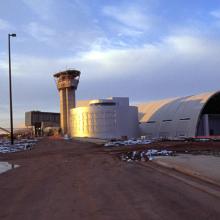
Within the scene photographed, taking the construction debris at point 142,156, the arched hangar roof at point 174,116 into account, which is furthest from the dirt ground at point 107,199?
the arched hangar roof at point 174,116

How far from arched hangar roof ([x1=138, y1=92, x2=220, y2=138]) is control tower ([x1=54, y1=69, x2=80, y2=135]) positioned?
2319 centimetres

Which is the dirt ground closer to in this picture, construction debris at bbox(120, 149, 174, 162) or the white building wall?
construction debris at bbox(120, 149, 174, 162)

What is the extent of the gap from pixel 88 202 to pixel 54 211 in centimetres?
130

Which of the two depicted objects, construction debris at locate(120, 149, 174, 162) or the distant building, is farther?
the distant building

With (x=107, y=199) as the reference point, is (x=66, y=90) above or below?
above

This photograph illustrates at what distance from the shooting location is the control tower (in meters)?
130

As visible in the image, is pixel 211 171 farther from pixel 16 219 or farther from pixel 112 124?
pixel 112 124

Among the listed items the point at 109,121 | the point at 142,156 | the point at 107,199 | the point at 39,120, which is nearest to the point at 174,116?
the point at 109,121

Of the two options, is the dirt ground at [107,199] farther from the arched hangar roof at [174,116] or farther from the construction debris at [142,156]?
the arched hangar roof at [174,116]

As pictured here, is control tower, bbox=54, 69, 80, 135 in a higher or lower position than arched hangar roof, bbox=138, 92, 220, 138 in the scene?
higher

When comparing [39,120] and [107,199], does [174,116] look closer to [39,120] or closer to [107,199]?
[39,120]

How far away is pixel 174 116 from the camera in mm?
97938

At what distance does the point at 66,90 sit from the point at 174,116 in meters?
43.1

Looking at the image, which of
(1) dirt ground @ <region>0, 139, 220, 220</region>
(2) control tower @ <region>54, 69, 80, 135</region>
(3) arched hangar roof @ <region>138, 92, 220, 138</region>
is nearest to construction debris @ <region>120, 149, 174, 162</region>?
(1) dirt ground @ <region>0, 139, 220, 220</region>
